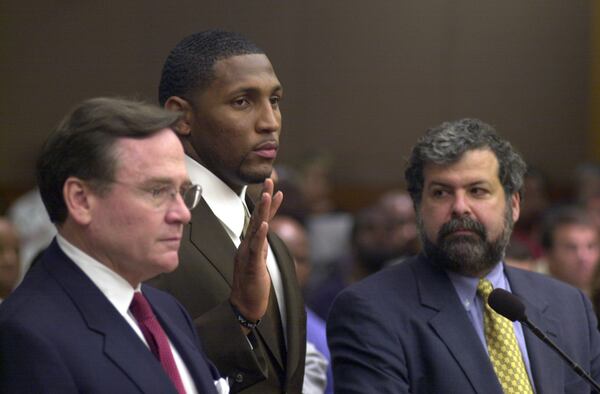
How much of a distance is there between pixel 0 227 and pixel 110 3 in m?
4.88

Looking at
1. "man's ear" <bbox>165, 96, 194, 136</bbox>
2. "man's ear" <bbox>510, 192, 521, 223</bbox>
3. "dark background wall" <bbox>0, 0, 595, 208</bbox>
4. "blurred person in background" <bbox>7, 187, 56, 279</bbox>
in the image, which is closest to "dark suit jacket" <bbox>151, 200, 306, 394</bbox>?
"man's ear" <bbox>165, 96, 194, 136</bbox>

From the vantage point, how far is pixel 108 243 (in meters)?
2.25

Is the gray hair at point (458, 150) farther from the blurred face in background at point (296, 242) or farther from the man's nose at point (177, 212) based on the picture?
the blurred face in background at point (296, 242)

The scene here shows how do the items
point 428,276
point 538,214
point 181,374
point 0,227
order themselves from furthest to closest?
point 538,214 < point 0,227 < point 428,276 < point 181,374

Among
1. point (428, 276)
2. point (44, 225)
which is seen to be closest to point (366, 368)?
point (428, 276)

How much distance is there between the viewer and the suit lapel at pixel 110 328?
2.22 m

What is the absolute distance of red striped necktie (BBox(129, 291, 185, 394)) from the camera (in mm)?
2332

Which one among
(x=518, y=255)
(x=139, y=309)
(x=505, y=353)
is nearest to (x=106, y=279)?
(x=139, y=309)

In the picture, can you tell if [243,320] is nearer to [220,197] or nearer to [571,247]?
[220,197]

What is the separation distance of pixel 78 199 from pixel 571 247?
3631 mm

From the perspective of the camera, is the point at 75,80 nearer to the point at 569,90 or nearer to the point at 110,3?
the point at 110,3

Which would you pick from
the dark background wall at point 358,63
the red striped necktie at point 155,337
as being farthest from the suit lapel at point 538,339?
the dark background wall at point 358,63

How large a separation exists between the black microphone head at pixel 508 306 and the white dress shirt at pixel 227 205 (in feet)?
1.66

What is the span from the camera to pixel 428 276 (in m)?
3.28
